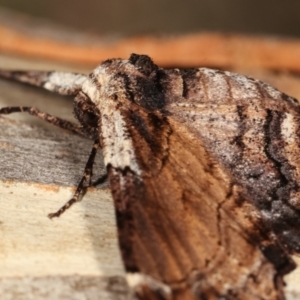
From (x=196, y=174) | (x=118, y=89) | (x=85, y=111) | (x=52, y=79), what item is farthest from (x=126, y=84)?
(x=52, y=79)

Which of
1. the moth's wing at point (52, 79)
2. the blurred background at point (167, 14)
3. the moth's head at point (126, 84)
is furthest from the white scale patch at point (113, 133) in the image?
the blurred background at point (167, 14)

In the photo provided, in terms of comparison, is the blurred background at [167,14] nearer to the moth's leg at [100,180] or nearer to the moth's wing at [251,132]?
the moth's wing at [251,132]

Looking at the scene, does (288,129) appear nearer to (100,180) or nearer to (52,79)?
(100,180)

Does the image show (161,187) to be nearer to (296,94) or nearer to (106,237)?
(106,237)

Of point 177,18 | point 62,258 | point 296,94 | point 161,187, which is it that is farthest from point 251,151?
point 177,18

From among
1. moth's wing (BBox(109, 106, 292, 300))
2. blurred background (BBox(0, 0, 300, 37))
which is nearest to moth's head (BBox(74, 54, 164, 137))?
moth's wing (BBox(109, 106, 292, 300))
